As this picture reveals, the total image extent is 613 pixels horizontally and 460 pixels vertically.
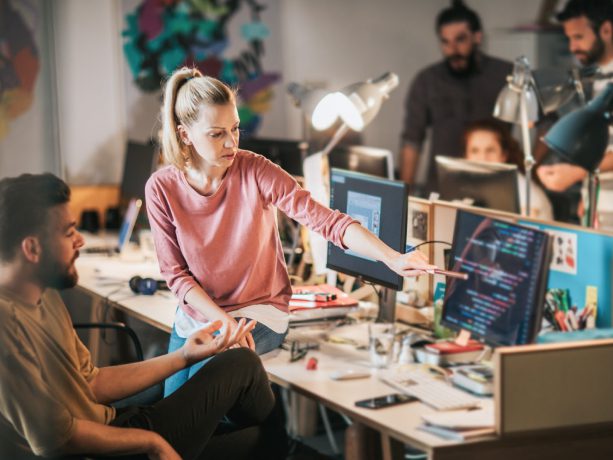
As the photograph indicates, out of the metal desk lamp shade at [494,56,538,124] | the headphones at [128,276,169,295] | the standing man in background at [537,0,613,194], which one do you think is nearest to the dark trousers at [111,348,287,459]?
the headphones at [128,276,169,295]

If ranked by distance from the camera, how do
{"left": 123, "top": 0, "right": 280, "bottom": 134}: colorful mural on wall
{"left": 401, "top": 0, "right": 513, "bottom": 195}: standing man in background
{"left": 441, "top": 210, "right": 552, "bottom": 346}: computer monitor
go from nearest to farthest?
{"left": 441, "top": 210, "right": 552, "bottom": 346}: computer monitor
{"left": 123, "top": 0, "right": 280, "bottom": 134}: colorful mural on wall
{"left": 401, "top": 0, "right": 513, "bottom": 195}: standing man in background

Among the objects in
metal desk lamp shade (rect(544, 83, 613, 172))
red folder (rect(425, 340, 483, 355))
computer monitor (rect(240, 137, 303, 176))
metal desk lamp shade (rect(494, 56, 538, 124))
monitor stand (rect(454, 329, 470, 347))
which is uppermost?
metal desk lamp shade (rect(494, 56, 538, 124))

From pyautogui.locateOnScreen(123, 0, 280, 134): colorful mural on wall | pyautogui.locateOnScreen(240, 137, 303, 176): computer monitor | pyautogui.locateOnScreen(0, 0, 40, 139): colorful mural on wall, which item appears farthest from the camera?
pyautogui.locateOnScreen(123, 0, 280, 134): colorful mural on wall

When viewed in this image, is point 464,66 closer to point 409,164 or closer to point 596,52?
point 409,164

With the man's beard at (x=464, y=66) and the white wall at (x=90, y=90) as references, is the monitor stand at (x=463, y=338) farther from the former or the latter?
the man's beard at (x=464, y=66)

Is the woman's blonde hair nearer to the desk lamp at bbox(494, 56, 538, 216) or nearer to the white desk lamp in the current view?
the white desk lamp

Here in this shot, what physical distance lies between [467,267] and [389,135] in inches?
152

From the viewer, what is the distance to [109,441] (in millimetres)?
2020

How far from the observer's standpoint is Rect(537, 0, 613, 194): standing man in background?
414 cm

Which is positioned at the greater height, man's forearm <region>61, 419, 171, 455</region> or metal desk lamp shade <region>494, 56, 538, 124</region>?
metal desk lamp shade <region>494, 56, 538, 124</region>

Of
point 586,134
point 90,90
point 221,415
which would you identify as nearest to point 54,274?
point 221,415

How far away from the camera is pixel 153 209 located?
252 cm

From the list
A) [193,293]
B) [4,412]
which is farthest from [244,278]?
[4,412]

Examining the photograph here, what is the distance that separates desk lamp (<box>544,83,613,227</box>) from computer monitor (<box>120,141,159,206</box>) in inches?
84.4
